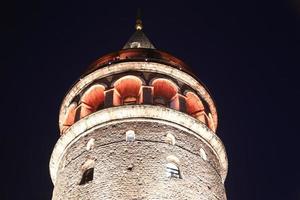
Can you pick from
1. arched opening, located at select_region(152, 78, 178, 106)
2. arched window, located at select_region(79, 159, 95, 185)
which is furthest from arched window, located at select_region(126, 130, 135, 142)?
arched opening, located at select_region(152, 78, 178, 106)

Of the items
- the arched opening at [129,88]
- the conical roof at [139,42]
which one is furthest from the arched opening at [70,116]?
the conical roof at [139,42]

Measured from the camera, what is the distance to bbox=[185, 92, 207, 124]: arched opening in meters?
23.2

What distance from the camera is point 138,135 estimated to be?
1995 cm

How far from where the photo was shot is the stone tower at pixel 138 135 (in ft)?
60.3

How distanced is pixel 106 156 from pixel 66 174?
1.87m

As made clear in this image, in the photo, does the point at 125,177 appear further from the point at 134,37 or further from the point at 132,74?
the point at 134,37

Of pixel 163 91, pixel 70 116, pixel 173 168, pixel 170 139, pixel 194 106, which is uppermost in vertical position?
pixel 163 91

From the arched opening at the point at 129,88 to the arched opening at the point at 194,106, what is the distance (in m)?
1.98

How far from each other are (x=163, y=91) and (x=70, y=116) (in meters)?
3.88

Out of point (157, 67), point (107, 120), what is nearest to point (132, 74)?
point (157, 67)

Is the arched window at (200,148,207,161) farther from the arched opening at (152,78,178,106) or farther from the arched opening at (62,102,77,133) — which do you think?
the arched opening at (62,102,77,133)

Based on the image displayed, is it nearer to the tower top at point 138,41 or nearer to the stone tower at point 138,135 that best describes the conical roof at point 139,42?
the tower top at point 138,41

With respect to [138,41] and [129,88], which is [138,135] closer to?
[129,88]

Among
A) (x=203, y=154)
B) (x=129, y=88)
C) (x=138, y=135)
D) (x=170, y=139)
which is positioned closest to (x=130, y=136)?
(x=138, y=135)
